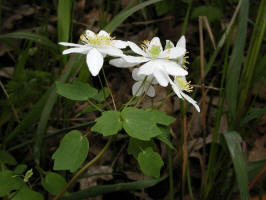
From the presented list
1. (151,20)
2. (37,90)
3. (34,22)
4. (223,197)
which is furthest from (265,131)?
(34,22)

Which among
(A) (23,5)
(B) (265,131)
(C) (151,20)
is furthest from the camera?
(A) (23,5)

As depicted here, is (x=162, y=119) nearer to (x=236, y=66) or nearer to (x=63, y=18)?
(x=236, y=66)

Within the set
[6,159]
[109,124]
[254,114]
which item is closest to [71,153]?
[109,124]

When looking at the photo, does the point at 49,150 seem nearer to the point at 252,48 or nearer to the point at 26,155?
the point at 26,155

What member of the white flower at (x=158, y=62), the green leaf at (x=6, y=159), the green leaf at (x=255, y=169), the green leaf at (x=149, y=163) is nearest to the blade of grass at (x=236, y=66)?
the green leaf at (x=255, y=169)

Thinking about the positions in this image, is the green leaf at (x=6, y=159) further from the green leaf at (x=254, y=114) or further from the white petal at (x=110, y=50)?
the green leaf at (x=254, y=114)

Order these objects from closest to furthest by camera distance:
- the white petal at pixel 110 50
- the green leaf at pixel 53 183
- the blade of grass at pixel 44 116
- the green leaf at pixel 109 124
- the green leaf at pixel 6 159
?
the green leaf at pixel 109 124, the white petal at pixel 110 50, the green leaf at pixel 53 183, the blade of grass at pixel 44 116, the green leaf at pixel 6 159

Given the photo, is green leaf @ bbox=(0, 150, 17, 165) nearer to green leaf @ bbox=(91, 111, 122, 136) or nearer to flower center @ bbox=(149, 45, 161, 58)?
green leaf @ bbox=(91, 111, 122, 136)
